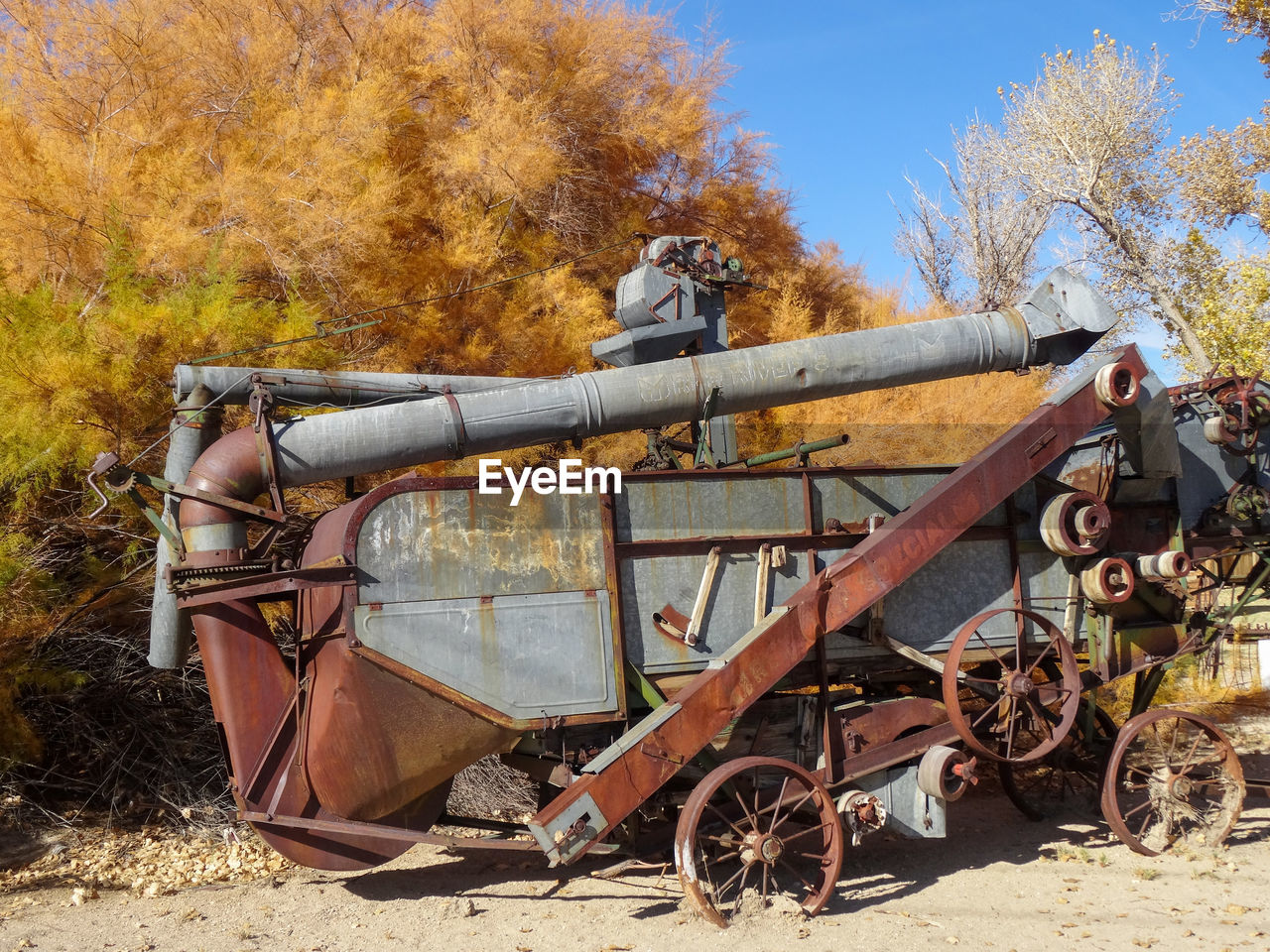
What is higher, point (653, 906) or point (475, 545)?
point (475, 545)

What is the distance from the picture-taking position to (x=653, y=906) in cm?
605

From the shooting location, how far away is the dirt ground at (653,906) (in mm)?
5531

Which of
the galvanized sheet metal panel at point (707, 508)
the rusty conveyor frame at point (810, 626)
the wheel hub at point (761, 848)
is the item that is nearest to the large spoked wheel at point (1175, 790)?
the rusty conveyor frame at point (810, 626)

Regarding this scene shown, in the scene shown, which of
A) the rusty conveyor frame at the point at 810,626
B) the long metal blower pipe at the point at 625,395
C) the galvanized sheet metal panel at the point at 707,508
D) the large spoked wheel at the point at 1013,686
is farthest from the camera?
the large spoked wheel at the point at 1013,686

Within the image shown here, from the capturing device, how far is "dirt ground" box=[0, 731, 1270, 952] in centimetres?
553

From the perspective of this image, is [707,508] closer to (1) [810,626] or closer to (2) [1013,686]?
(1) [810,626]

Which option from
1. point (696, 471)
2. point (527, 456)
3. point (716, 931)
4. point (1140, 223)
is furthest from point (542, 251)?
point (1140, 223)

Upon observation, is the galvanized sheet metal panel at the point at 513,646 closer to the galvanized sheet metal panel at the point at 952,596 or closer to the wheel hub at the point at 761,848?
the wheel hub at the point at 761,848

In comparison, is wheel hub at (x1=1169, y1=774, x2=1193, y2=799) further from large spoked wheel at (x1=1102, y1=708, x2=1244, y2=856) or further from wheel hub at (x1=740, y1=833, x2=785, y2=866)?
wheel hub at (x1=740, y1=833, x2=785, y2=866)

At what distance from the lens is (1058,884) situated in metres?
6.40

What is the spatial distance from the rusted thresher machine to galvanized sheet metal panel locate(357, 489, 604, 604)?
17 millimetres

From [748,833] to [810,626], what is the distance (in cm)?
131

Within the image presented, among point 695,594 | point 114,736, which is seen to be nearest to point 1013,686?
point 695,594

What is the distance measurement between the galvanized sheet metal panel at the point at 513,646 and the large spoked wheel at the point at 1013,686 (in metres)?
2.19
